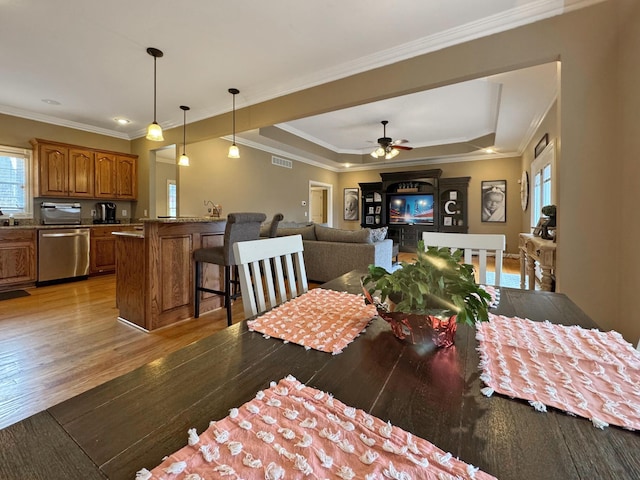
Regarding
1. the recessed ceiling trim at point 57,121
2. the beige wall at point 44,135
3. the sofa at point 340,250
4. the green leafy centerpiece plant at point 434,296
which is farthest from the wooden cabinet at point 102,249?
the green leafy centerpiece plant at point 434,296

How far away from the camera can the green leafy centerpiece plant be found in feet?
2.59

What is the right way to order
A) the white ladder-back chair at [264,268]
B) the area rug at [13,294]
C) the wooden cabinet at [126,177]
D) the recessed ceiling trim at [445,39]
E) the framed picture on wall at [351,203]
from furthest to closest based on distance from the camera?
the framed picture on wall at [351,203] → the wooden cabinet at [126,177] → the area rug at [13,294] → the recessed ceiling trim at [445,39] → the white ladder-back chair at [264,268]

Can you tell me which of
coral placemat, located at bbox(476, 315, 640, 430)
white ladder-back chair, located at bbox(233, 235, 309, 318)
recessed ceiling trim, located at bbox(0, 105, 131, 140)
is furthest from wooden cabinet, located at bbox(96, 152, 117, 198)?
coral placemat, located at bbox(476, 315, 640, 430)

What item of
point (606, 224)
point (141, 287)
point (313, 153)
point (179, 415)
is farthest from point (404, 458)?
point (313, 153)

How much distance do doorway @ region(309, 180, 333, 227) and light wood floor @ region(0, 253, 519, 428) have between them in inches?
236

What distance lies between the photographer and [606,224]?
205cm

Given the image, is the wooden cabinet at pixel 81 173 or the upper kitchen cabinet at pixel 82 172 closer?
the upper kitchen cabinet at pixel 82 172

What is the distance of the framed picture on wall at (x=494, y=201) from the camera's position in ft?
24.1

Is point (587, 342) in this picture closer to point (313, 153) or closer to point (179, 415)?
point (179, 415)

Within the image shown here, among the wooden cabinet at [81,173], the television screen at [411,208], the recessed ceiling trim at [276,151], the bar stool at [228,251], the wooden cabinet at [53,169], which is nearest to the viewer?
the bar stool at [228,251]

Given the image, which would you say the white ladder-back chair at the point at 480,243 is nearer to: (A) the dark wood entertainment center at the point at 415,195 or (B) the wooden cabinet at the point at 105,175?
(B) the wooden cabinet at the point at 105,175

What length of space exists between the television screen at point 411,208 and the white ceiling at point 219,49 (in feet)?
11.8

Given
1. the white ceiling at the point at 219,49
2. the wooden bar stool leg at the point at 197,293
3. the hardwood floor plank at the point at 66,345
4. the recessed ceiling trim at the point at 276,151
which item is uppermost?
the recessed ceiling trim at the point at 276,151

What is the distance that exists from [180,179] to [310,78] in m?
3.04
